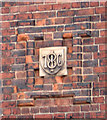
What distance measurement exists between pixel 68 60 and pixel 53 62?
22 cm

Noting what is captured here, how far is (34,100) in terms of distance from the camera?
1516cm

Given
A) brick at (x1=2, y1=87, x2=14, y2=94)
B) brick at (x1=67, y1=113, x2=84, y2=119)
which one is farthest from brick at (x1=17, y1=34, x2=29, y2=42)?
brick at (x1=67, y1=113, x2=84, y2=119)

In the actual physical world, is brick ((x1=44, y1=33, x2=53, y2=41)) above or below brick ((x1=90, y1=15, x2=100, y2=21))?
below

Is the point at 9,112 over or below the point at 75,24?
below

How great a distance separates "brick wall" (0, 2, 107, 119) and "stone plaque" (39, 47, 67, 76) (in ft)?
0.23

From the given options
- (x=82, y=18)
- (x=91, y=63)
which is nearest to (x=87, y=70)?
(x=91, y=63)

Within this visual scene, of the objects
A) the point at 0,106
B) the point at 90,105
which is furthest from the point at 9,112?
the point at 90,105

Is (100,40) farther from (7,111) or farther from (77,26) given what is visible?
(7,111)

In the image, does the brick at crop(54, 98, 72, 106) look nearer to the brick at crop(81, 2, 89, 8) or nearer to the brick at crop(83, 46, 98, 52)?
the brick at crop(83, 46, 98, 52)

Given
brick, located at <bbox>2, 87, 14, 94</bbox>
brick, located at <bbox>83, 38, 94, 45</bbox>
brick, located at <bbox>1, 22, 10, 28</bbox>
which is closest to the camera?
brick, located at <bbox>83, 38, 94, 45</bbox>

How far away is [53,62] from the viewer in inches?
595

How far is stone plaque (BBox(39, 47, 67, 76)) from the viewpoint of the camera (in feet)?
49.6

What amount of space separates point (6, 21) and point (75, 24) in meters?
1.03

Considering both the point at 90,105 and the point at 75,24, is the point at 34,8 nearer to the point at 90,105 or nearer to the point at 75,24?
the point at 75,24
